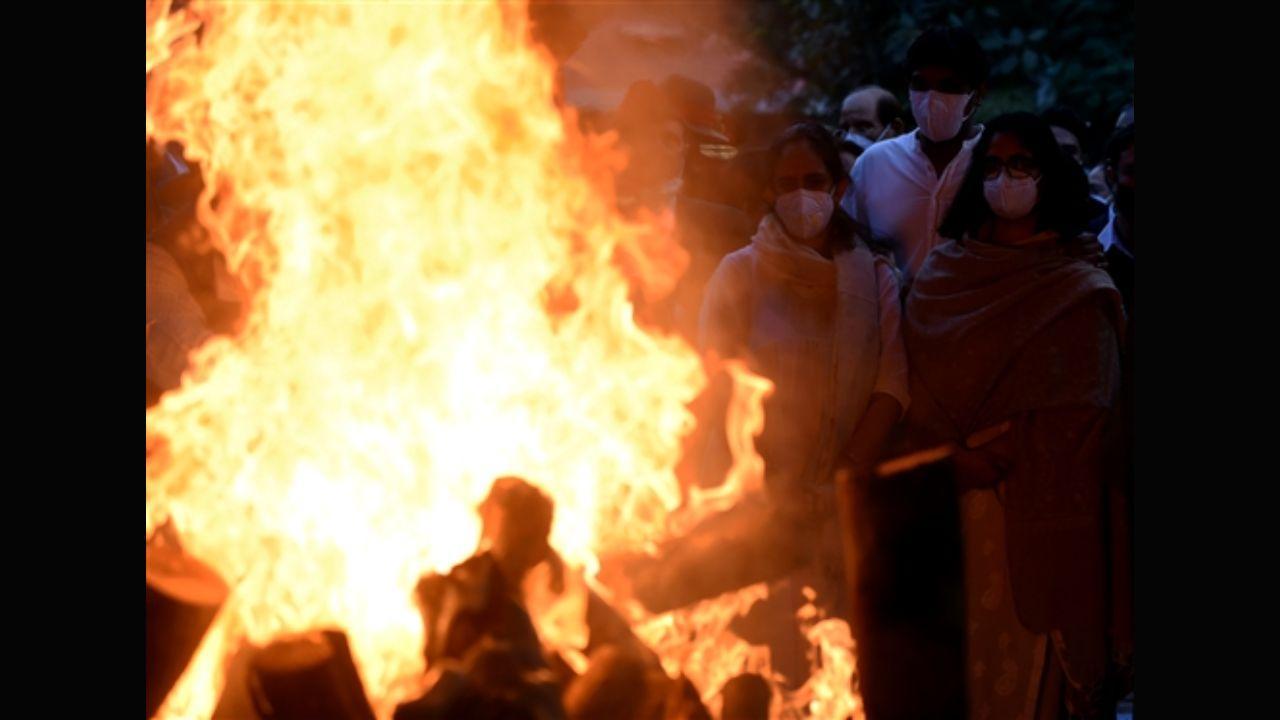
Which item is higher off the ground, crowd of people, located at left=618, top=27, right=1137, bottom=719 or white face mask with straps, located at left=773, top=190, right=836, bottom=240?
white face mask with straps, located at left=773, top=190, right=836, bottom=240

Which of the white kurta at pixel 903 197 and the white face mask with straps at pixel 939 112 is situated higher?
the white face mask with straps at pixel 939 112

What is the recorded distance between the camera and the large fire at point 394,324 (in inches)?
244

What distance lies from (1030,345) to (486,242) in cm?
201

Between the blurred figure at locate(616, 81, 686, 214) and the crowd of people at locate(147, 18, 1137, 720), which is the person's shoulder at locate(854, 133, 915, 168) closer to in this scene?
the crowd of people at locate(147, 18, 1137, 720)

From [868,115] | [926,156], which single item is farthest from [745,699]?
[868,115]

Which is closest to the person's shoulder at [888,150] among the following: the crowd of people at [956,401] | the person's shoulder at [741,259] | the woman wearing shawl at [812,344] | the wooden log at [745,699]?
the crowd of people at [956,401]

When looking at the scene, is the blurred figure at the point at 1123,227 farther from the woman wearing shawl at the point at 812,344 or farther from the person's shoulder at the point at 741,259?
the person's shoulder at the point at 741,259

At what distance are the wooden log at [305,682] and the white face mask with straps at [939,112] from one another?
303 centimetres

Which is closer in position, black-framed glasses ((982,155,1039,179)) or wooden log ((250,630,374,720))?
wooden log ((250,630,374,720))

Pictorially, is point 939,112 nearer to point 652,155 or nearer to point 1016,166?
point 1016,166

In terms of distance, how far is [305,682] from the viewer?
214 inches

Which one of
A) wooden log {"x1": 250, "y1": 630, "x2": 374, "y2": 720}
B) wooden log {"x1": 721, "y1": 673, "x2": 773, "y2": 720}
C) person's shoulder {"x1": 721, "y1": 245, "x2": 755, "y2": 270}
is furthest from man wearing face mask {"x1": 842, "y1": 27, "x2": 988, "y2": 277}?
wooden log {"x1": 250, "y1": 630, "x2": 374, "y2": 720}

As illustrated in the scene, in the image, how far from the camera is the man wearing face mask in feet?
22.2

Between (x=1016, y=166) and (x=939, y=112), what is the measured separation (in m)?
0.51
